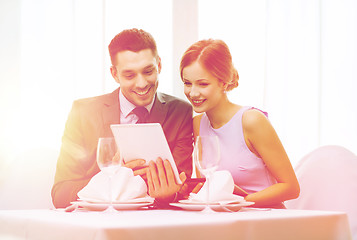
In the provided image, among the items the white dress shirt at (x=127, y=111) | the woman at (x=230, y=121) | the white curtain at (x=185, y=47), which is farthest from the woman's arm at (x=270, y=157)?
the white curtain at (x=185, y=47)

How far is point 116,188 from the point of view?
59.9 inches

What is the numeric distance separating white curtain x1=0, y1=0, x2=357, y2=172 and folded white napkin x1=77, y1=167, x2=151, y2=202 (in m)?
1.56

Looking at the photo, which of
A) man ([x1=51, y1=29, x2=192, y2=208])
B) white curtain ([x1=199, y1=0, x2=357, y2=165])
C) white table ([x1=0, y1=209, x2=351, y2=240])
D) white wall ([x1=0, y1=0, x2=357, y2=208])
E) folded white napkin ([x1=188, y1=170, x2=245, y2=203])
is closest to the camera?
white table ([x1=0, y1=209, x2=351, y2=240])

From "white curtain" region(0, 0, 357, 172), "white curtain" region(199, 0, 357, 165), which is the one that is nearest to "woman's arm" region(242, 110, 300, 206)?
"white curtain" region(0, 0, 357, 172)

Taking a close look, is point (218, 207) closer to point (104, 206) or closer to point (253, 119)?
point (104, 206)

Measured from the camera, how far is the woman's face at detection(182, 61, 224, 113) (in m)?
2.12

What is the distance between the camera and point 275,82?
353cm

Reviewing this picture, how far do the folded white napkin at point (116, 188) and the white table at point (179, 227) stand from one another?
244 millimetres

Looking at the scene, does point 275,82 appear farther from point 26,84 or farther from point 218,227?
point 218,227

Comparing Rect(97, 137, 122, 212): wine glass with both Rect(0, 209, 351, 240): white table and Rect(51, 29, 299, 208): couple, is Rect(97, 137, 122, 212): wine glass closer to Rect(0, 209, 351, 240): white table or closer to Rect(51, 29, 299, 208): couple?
Rect(0, 209, 351, 240): white table

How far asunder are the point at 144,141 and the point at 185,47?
1915mm

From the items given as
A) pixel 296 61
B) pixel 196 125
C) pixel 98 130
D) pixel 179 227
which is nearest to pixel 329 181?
pixel 196 125

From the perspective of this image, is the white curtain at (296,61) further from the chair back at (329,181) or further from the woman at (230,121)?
the woman at (230,121)

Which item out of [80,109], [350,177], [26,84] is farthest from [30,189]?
[350,177]
